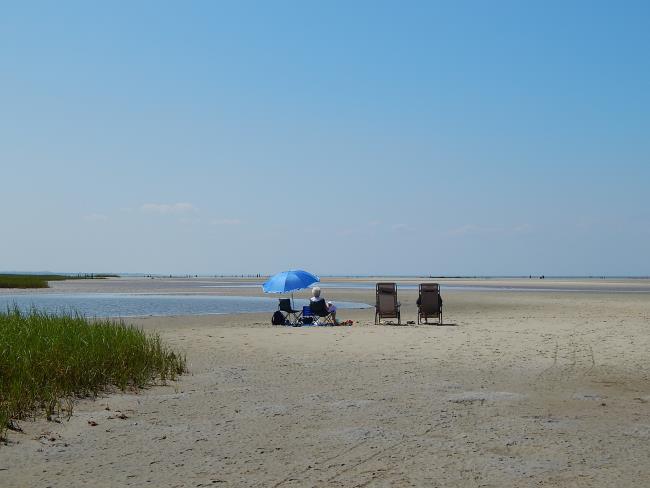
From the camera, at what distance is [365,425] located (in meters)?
6.66

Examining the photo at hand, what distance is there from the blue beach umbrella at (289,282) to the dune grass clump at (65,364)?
319 inches

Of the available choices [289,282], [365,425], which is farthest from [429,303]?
[365,425]

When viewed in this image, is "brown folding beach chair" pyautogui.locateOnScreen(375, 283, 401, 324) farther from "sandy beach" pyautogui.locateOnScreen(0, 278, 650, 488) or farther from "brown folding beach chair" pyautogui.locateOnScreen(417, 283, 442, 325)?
"sandy beach" pyautogui.locateOnScreen(0, 278, 650, 488)

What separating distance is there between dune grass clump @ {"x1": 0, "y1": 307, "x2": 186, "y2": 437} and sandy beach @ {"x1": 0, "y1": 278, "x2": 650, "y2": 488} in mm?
360

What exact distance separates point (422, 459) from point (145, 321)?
16864mm

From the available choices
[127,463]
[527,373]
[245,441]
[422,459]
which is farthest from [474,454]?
[527,373]

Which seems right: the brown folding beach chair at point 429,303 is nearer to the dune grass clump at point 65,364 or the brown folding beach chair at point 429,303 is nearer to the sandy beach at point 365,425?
the sandy beach at point 365,425

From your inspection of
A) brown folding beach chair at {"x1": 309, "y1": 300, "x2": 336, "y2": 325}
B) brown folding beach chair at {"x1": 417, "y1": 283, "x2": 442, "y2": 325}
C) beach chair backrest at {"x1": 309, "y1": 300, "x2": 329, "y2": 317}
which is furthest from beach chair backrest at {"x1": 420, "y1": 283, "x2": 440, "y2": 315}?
beach chair backrest at {"x1": 309, "y1": 300, "x2": 329, "y2": 317}

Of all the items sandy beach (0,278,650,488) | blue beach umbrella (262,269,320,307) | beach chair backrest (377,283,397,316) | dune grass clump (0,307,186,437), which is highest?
blue beach umbrella (262,269,320,307)

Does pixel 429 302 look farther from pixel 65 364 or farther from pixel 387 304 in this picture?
pixel 65 364

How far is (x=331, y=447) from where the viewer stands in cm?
586

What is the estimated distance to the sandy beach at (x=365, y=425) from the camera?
512cm

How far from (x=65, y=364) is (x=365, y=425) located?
447cm

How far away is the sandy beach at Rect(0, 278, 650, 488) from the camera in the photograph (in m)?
5.12
